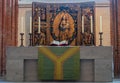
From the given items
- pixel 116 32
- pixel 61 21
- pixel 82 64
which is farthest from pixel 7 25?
pixel 116 32

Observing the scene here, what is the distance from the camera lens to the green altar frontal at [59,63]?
20.8 feet

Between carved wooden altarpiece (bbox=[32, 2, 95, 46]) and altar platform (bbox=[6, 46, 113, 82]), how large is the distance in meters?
2.61

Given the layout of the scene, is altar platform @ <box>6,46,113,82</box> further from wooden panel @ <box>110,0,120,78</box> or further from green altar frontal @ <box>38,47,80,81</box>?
wooden panel @ <box>110,0,120,78</box>

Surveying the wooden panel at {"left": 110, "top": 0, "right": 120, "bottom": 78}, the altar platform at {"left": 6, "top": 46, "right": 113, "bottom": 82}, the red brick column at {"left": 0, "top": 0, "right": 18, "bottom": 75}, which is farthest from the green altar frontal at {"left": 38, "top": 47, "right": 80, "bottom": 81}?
the wooden panel at {"left": 110, "top": 0, "right": 120, "bottom": 78}

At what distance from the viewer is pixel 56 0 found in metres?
9.34

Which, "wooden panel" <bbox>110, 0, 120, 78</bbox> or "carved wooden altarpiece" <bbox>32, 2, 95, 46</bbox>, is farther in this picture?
"carved wooden altarpiece" <bbox>32, 2, 95, 46</bbox>

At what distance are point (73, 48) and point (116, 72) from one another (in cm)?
257

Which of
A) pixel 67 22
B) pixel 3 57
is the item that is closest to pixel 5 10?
pixel 3 57

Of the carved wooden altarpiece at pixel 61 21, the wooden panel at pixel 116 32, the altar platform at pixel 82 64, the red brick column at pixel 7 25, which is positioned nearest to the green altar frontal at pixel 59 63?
the altar platform at pixel 82 64

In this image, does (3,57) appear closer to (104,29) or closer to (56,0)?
(56,0)

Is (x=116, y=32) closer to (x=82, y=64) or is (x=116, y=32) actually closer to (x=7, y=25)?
(x=82, y=64)

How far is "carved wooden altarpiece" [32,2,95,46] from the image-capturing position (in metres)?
9.08

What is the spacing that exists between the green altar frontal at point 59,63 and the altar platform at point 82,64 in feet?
0.47

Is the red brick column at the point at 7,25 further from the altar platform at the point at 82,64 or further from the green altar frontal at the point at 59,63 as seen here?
the green altar frontal at the point at 59,63
